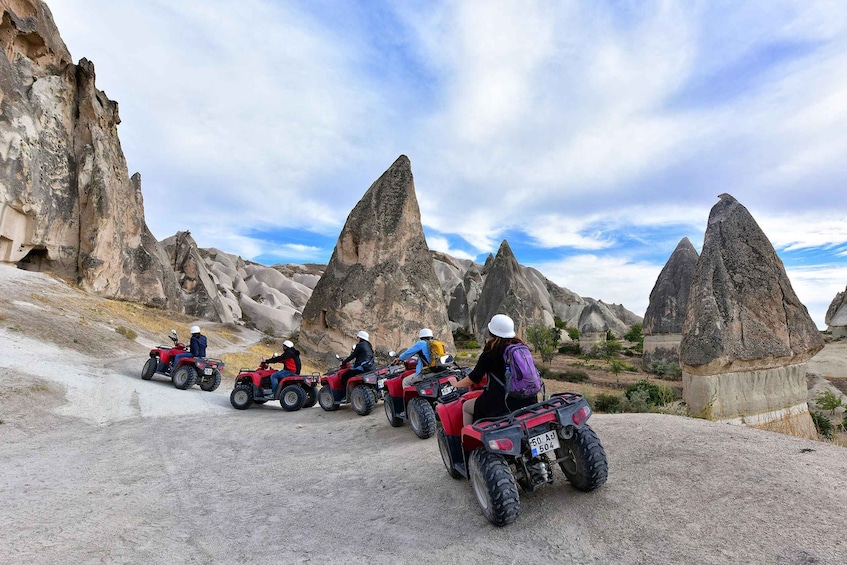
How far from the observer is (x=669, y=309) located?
28.7 m

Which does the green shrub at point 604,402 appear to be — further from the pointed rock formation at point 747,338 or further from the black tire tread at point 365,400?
the black tire tread at point 365,400

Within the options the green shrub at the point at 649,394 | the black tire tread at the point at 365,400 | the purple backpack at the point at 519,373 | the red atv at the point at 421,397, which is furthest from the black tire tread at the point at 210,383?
the green shrub at the point at 649,394

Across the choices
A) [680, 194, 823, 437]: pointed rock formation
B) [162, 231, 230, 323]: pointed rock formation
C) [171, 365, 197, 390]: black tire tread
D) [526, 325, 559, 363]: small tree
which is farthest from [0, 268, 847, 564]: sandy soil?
[162, 231, 230, 323]: pointed rock formation

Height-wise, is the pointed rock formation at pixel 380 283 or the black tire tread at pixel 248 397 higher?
the pointed rock formation at pixel 380 283

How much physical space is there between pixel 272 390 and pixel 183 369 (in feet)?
10.5

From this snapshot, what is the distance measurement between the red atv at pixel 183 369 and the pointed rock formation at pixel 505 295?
27.7 metres

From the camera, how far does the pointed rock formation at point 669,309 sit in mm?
28031

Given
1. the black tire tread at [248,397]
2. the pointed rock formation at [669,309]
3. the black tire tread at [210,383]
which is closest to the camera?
the black tire tread at [248,397]

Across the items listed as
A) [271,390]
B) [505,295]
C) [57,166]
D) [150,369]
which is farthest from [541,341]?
[57,166]

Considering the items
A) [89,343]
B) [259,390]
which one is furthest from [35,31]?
[259,390]

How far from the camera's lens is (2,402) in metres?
7.23

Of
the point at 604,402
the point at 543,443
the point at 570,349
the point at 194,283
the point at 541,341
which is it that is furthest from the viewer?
the point at 194,283

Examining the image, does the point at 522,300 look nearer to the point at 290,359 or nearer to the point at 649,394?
the point at 649,394

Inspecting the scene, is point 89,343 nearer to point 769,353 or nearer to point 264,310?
point 769,353
